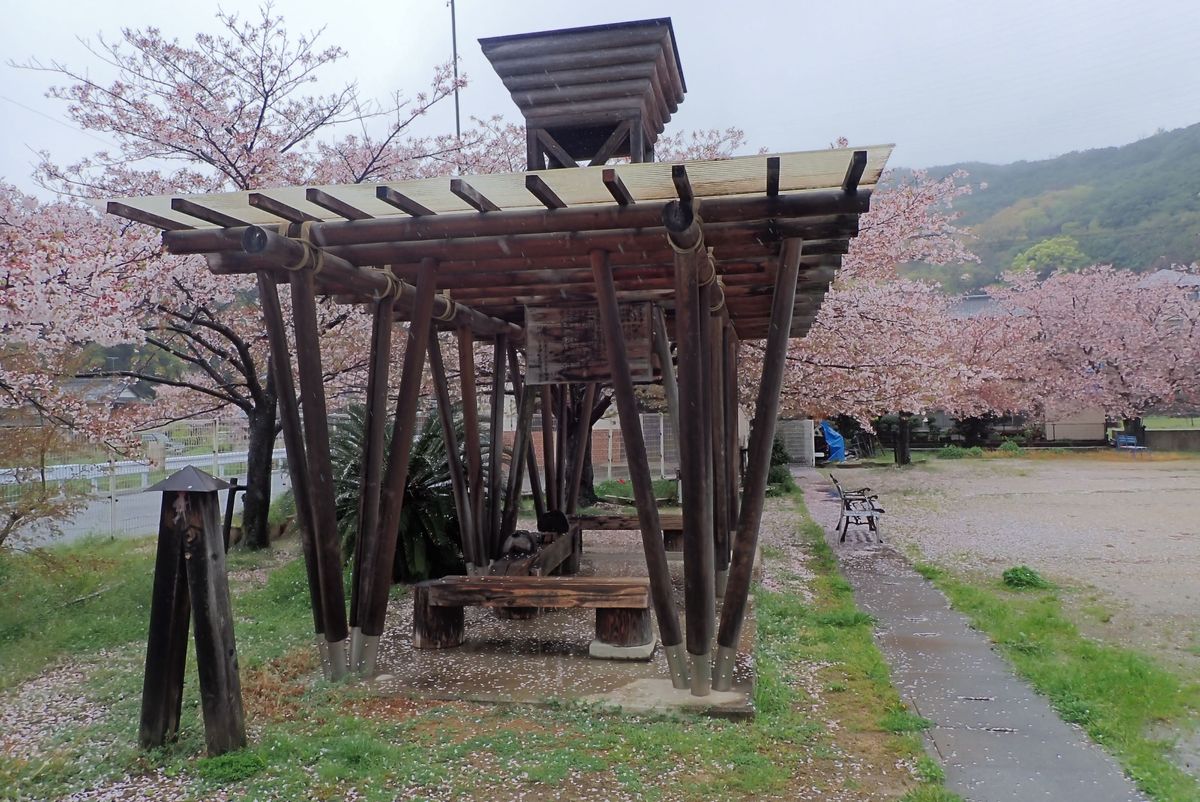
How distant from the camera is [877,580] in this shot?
800 centimetres

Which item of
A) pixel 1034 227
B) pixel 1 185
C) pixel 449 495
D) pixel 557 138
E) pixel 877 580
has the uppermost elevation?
pixel 1034 227

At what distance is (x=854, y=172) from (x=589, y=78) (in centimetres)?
302

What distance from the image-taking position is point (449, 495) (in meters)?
7.71

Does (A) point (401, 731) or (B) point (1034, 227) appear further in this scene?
(B) point (1034, 227)

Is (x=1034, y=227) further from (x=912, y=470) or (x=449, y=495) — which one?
(x=449, y=495)

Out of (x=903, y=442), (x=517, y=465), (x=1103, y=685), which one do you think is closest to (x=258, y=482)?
(x=517, y=465)

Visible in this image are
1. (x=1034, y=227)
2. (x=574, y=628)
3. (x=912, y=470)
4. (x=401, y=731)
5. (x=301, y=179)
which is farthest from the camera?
(x=1034, y=227)

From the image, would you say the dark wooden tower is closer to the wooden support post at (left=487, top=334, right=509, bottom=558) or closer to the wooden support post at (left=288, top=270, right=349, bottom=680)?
the wooden support post at (left=487, top=334, right=509, bottom=558)

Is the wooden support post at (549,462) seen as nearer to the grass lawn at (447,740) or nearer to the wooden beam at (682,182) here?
the grass lawn at (447,740)

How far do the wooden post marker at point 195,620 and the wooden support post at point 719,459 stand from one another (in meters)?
3.34

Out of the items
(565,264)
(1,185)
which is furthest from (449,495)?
(1,185)

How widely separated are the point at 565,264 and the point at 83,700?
3738 mm

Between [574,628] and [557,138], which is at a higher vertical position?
[557,138]

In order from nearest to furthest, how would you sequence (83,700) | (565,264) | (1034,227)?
(83,700)
(565,264)
(1034,227)
